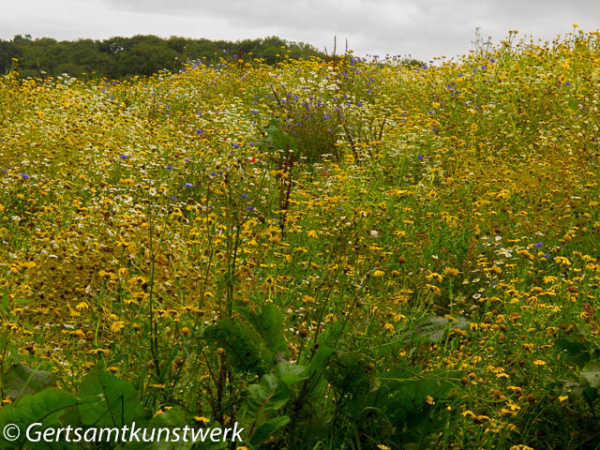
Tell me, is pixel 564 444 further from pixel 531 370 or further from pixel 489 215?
pixel 489 215

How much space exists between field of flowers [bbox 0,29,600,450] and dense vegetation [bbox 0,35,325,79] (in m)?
6.29

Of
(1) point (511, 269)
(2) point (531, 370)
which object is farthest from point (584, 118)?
(2) point (531, 370)

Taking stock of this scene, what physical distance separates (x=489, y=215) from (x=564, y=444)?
243 cm

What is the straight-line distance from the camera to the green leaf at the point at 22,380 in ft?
6.53

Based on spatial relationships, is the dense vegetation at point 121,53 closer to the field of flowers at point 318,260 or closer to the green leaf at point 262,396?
the field of flowers at point 318,260

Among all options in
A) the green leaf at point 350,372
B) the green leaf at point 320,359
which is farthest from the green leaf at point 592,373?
the green leaf at point 320,359

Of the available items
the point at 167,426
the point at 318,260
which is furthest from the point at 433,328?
the point at 318,260

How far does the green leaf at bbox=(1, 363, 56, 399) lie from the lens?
1991mm

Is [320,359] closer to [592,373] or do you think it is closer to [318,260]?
[592,373]

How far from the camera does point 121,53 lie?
1702cm

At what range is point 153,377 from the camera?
2209 millimetres

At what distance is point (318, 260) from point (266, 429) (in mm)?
2159

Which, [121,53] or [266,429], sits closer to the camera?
[266,429]
